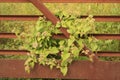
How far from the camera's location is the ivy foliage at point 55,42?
416 cm

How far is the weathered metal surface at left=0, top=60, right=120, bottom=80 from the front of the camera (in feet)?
14.1

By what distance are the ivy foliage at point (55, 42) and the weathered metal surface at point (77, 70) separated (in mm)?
86

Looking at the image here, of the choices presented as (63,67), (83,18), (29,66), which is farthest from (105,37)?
(29,66)

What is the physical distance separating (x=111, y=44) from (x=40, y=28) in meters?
1.84

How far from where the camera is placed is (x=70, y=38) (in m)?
4.14

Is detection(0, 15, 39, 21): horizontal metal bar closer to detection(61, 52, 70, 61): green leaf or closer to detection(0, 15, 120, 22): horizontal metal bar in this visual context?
detection(0, 15, 120, 22): horizontal metal bar

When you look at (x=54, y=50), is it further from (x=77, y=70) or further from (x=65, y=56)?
(x=77, y=70)

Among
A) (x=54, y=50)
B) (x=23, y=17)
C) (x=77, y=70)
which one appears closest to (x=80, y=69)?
(x=77, y=70)

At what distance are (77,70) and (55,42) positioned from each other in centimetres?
45

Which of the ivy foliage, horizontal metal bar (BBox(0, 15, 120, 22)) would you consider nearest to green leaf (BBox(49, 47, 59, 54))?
A: the ivy foliage

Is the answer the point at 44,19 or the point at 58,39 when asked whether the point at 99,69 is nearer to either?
the point at 58,39

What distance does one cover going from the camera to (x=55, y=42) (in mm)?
4309

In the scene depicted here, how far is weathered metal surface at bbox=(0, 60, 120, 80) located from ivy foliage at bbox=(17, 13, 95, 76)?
9cm

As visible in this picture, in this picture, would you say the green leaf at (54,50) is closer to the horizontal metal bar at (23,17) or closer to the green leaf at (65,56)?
the green leaf at (65,56)
